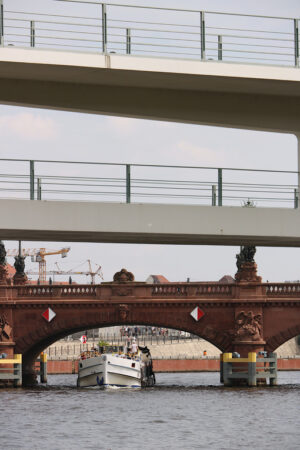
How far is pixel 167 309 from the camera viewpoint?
6084 centimetres

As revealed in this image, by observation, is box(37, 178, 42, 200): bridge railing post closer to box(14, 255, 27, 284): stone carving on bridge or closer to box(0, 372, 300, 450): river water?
box(0, 372, 300, 450): river water

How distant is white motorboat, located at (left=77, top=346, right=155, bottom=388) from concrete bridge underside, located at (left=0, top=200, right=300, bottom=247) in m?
30.2

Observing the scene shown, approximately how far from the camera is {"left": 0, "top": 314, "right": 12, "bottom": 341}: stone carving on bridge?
6003 centimetres

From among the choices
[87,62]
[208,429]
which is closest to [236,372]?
[208,429]

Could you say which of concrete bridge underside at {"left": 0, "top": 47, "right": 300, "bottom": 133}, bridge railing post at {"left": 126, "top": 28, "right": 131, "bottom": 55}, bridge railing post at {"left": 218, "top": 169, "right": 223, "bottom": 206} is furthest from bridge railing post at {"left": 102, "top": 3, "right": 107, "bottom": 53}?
bridge railing post at {"left": 218, "top": 169, "right": 223, "bottom": 206}

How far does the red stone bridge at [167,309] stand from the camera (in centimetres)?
5991

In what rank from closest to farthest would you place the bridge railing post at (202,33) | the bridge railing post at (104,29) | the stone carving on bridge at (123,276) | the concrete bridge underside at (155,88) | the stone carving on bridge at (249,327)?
the concrete bridge underside at (155,88)
the bridge railing post at (104,29)
the bridge railing post at (202,33)
the stone carving on bridge at (249,327)
the stone carving on bridge at (123,276)

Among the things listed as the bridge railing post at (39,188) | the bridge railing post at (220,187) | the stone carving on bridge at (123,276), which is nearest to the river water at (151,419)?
the stone carving on bridge at (123,276)

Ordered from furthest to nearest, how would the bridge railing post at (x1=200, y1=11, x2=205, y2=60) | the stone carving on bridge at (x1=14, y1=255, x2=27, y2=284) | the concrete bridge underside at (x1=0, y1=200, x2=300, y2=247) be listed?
1. the stone carving on bridge at (x1=14, y1=255, x2=27, y2=284)
2. the concrete bridge underside at (x1=0, y1=200, x2=300, y2=247)
3. the bridge railing post at (x1=200, y1=11, x2=205, y2=60)

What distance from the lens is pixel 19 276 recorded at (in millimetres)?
67375

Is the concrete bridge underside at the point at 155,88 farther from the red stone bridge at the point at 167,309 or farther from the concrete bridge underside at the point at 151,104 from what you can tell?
the red stone bridge at the point at 167,309

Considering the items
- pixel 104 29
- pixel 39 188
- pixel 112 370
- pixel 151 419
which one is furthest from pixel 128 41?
pixel 112 370

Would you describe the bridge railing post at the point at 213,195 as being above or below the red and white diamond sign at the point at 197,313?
above

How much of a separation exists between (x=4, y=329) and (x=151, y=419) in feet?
66.6
